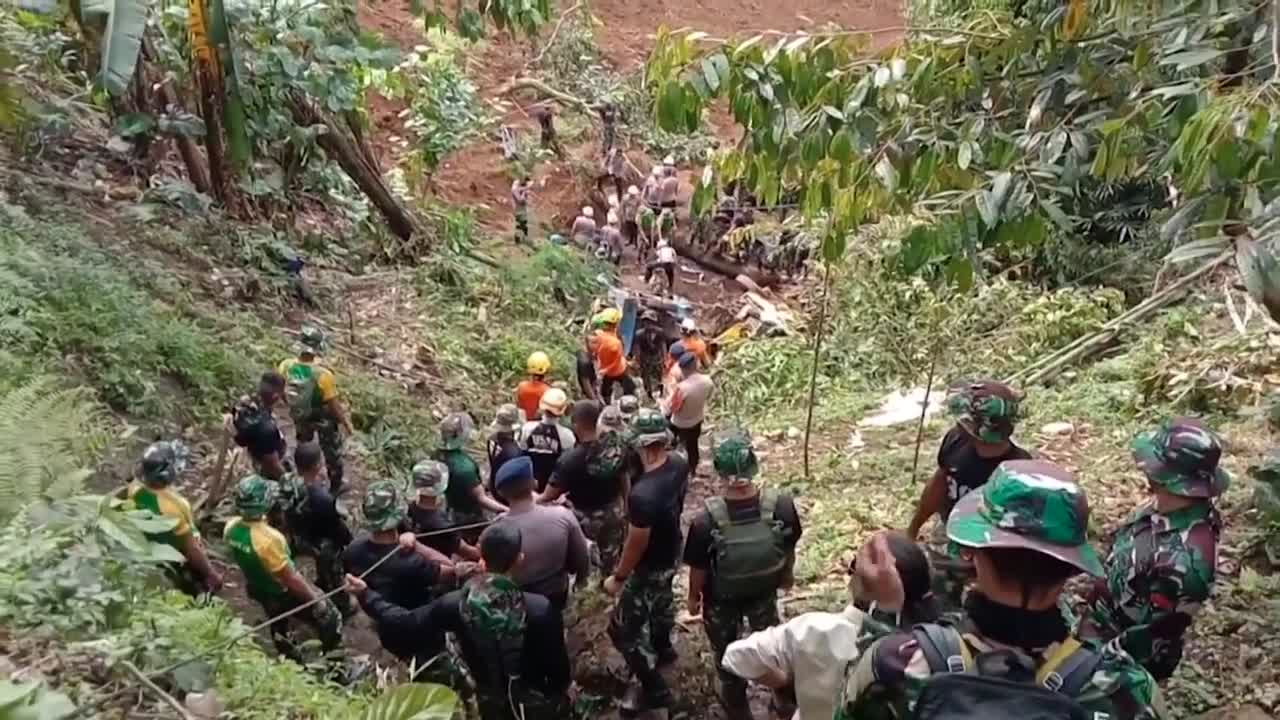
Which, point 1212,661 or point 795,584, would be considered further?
point 795,584

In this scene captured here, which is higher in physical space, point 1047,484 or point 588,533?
point 1047,484

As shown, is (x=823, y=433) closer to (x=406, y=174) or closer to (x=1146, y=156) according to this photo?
(x=1146, y=156)

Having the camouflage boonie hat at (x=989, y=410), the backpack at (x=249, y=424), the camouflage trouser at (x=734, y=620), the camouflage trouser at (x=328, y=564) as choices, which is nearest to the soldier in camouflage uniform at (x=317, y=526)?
the camouflage trouser at (x=328, y=564)

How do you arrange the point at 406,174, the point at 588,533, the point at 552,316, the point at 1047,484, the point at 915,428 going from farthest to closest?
the point at 406,174 < the point at 552,316 < the point at 915,428 < the point at 588,533 < the point at 1047,484

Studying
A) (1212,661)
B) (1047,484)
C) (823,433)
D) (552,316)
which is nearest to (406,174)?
(552,316)

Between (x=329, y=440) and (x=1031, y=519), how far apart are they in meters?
6.31

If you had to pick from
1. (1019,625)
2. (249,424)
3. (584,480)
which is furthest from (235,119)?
(1019,625)

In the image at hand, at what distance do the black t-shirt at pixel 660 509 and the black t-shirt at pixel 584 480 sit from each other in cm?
92

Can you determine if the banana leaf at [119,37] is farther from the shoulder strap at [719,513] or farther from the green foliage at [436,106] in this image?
the green foliage at [436,106]

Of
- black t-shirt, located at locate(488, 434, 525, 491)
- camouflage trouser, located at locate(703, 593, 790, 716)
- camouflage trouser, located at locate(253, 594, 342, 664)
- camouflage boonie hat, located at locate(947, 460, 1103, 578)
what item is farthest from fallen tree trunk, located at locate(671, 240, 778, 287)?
camouflage boonie hat, located at locate(947, 460, 1103, 578)

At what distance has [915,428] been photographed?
9898 millimetres

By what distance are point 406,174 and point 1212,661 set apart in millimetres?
13508

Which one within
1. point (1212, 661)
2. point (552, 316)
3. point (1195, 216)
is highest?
point (1195, 216)

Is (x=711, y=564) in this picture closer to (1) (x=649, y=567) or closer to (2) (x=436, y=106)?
(1) (x=649, y=567)
